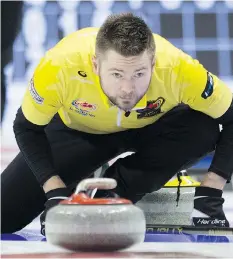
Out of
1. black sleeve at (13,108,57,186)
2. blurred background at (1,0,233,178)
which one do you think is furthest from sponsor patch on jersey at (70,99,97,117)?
blurred background at (1,0,233,178)

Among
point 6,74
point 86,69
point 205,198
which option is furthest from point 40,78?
point 6,74

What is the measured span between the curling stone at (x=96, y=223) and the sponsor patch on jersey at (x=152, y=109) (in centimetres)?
85

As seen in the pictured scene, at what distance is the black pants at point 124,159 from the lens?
248 cm

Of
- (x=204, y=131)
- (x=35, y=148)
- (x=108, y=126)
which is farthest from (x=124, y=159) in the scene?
(x=35, y=148)

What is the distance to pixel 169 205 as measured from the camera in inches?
102

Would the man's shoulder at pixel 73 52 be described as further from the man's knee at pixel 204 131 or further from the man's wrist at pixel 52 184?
the man's knee at pixel 204 131

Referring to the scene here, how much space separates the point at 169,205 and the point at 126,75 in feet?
2.79

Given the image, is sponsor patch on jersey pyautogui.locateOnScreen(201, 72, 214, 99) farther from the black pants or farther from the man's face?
the man's face

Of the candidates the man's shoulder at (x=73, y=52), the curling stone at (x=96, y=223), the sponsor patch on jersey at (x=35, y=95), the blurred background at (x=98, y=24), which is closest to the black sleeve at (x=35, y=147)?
the sponsor patch on jersey at (x=35, y=95)

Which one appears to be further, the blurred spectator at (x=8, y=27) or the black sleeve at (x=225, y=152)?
the blurred spectator at (x=8, y=27)

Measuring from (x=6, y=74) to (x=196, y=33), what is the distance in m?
1.43

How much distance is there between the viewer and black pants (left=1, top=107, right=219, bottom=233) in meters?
2.48

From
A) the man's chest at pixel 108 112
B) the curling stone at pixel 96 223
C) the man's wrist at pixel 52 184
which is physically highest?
the man's chest at pixel 108 112

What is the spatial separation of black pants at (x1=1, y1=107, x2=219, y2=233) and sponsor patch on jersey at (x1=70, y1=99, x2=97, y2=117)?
0.23 m
